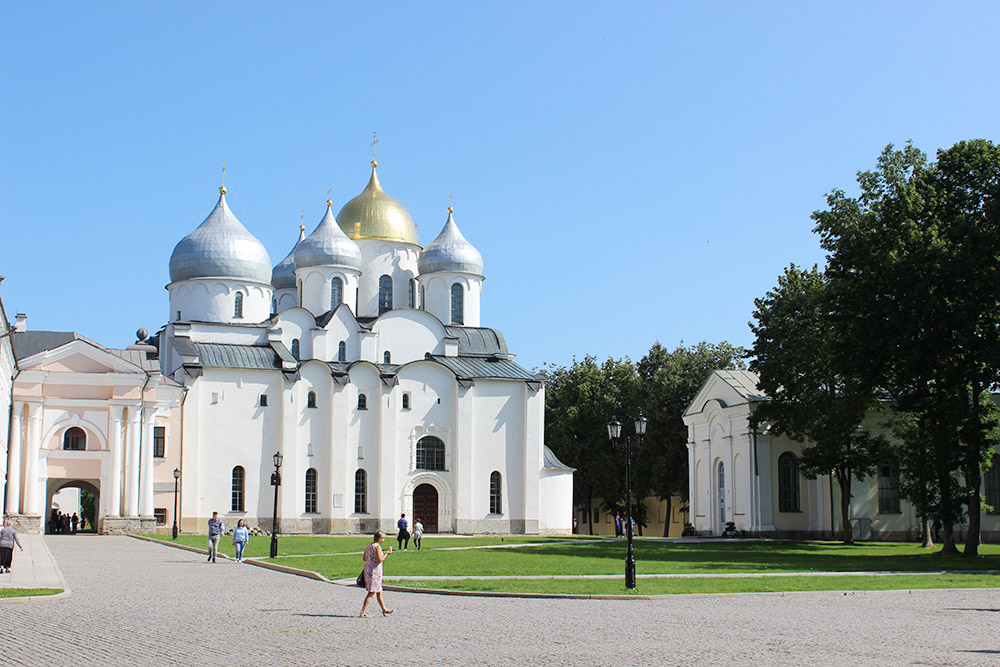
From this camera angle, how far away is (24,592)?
62.9ft

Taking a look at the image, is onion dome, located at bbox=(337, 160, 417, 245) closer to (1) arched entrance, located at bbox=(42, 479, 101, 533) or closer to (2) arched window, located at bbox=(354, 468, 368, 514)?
(2) arched window, located at bbox=(354, 468, 368, 514)

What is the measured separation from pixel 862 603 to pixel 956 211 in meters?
19.7

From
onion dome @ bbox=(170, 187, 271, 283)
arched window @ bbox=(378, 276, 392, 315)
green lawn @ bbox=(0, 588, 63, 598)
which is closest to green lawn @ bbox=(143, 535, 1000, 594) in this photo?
green lawn @ bbox=(0, 588, 63, 598)

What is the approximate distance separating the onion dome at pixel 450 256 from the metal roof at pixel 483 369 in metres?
5.92

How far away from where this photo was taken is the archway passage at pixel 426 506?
6275 centimetres

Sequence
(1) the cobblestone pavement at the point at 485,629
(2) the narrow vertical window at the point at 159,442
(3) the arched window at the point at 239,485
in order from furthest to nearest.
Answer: (3) the arched window at the point at 239,485
(2) the narrow vertical window at the point at 159,442
(1) the cobblestone pavement at the point at 485,629

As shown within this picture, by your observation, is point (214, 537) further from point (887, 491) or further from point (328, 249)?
point (328, 249)

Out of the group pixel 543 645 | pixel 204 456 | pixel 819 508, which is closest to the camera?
pixel 543 645

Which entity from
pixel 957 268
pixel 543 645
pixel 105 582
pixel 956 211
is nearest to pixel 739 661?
pixel 543 645

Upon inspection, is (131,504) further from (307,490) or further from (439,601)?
(439,601)

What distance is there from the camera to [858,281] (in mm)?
35750

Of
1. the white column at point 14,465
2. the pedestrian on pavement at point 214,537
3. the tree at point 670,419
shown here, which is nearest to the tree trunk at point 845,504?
the tree at point 670,419

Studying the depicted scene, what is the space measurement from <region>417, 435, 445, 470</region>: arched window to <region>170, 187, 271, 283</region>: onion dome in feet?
42.3

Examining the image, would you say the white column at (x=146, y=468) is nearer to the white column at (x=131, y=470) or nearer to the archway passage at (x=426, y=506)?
the white column at (x=131, y=470)
